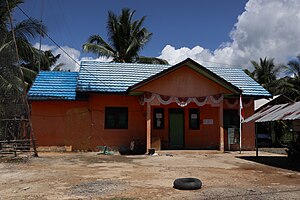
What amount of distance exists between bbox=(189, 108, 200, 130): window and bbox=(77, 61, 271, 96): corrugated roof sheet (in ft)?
10.2

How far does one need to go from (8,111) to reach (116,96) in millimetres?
5830

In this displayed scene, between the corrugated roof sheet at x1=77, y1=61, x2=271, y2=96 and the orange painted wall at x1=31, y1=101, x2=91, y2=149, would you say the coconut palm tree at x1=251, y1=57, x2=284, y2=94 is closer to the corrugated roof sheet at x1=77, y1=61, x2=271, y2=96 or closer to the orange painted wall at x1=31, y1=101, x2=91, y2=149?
the corrugated roof sheet at x1=77, y1=61, x2=271, y2=96

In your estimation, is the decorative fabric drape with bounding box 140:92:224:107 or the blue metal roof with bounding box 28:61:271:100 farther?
the blue metal roof with bounding box 28:61:271:100

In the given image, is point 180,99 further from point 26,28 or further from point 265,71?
point 265,71

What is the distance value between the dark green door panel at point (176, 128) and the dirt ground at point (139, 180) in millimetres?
6247

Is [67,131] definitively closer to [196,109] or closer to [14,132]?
[14,132]

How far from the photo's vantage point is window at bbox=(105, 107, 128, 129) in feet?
65.7

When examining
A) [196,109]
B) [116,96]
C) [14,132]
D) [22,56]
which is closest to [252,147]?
[196,109]

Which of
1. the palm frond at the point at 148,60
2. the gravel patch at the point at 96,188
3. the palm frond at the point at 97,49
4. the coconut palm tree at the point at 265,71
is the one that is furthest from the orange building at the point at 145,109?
the coconut palm tree at the point at 265,71

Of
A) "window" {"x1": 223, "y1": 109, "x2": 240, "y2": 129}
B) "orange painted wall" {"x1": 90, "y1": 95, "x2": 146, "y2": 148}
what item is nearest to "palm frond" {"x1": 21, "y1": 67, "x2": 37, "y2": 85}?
"orange painted wall" {"x1": 90, "y1": 95, "x2": 146, "y2": 148}

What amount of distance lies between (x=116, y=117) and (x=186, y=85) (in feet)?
14.5

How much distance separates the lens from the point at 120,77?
21094 mm

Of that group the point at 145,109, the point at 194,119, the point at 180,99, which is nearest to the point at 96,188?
the point at 180,99

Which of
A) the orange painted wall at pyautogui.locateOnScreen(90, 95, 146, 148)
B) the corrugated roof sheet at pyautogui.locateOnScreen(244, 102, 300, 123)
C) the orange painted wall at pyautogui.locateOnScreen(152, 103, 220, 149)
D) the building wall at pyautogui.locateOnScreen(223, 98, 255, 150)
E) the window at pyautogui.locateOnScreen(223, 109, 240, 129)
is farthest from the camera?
the building wall at pyautogui.locateOnScreen(223, 98, 255, 150)
